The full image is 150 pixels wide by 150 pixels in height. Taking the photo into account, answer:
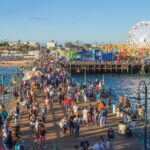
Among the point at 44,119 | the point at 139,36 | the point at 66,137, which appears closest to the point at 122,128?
the point at 66,137

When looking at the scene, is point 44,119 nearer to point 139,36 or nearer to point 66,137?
point 66,137

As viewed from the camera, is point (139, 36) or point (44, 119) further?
point (139, 36)

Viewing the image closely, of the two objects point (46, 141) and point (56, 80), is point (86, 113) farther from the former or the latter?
point (56, 80)

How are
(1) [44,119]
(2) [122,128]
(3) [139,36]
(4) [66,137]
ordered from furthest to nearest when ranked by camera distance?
(3) [139,36]
(1) [44,119]
(2) [122,128]
(4) [66,137]

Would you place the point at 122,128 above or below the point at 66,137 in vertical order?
above

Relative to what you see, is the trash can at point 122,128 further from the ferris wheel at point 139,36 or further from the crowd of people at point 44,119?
→ the ferris wheel at point 139,36

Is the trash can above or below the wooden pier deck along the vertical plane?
above

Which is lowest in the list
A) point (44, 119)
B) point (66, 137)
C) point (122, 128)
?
point (66, 137)

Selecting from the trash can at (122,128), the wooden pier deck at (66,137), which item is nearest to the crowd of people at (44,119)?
the wooden pier deck at (66,137)

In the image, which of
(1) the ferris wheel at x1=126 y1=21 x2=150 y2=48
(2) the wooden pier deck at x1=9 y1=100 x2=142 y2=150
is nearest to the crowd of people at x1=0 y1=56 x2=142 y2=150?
(2) the wooden pier deck at x1=9 y1=100 x2=142 y2=150

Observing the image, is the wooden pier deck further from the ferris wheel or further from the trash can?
the ferris wheel

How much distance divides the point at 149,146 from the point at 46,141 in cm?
405

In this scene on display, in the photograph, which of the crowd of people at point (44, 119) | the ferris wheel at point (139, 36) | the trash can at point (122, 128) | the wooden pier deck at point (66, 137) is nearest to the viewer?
the crowd of people at point (44, 119)

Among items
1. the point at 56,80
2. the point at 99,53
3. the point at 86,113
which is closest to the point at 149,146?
the point at 86,113
